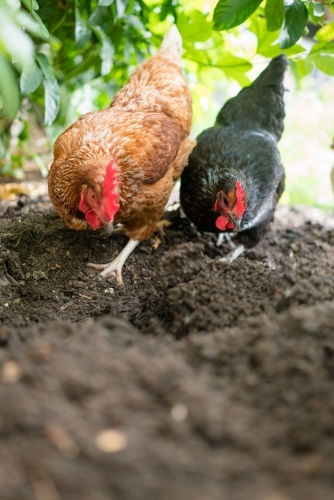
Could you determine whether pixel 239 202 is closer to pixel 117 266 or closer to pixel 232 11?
pixel 117 266

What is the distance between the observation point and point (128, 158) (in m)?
2.56

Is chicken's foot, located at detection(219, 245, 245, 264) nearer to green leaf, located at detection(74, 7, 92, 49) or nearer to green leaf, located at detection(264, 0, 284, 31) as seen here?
green leaf, located at detection(264, 0, 284, 31)

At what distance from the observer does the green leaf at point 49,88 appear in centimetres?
270

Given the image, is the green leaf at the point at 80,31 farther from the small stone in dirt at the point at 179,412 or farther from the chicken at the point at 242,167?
the small stone in dirt at the point at 179,412

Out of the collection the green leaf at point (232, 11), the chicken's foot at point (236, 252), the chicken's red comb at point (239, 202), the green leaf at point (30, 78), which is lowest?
the chicken's foot at point (236, 252)

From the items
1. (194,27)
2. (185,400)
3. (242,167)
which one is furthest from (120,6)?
(185,400)

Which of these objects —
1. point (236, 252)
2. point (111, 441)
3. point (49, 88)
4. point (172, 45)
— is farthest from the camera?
point (172, 45)

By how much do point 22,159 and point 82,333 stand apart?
372 cm

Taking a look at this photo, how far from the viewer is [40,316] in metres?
2.13

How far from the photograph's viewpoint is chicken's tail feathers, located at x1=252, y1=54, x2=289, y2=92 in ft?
10.8

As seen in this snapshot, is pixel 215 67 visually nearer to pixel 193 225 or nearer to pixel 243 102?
pixel 243 102

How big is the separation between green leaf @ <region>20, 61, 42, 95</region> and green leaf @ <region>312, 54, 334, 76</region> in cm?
181

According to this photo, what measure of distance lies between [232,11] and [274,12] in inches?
9.0

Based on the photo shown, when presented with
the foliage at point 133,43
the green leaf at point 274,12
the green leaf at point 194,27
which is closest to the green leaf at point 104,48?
the foliage at point 133,43
